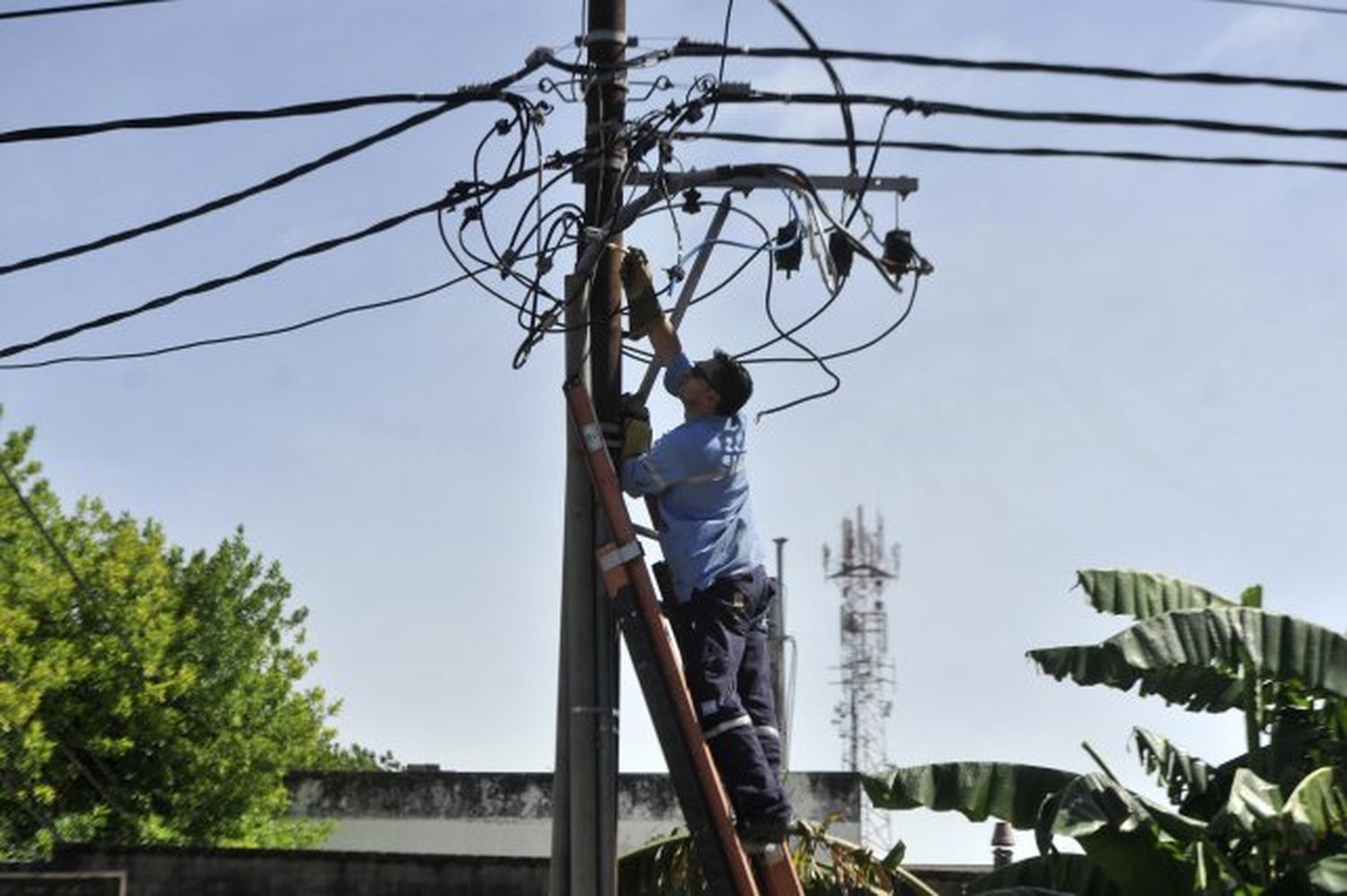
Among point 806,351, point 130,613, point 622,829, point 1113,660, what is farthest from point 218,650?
point 806,351

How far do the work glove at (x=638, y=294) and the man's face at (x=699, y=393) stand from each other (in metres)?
0.45

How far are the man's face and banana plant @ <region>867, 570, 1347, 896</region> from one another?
3829 millimetres

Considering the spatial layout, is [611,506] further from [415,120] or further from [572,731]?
[415,120]

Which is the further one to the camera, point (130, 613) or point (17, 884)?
point (130, 613)

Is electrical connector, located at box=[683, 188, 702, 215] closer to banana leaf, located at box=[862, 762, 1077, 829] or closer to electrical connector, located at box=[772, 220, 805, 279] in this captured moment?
electrical connector, located at box=[772, 220, 805, 279]

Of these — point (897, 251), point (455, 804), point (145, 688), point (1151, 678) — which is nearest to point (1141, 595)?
point (1151, 678)

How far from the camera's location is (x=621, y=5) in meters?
9.34

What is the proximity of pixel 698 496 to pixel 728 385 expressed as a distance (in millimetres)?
466

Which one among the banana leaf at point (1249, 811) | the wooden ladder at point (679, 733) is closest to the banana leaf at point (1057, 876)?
the banana leaf at point (1249, 811)

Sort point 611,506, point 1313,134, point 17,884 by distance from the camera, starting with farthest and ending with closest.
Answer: point 17,884, point 1313,134, point 611,506

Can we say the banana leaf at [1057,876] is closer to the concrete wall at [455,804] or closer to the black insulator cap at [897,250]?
the black insulator cap at [897,250]

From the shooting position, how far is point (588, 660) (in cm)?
838

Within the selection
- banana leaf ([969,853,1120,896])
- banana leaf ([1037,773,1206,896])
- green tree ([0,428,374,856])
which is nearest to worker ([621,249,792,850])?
banana leaf ([1037,773,1206,896])

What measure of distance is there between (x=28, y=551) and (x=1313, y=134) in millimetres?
15615
